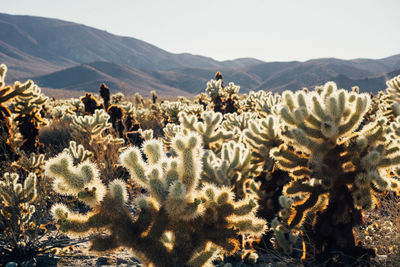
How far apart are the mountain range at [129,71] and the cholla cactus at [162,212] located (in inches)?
2571

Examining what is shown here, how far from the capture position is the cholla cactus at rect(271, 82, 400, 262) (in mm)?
2391

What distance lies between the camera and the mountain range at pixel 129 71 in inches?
3846

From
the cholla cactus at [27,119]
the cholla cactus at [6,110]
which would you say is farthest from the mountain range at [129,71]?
the cholla cactus at [6,110]

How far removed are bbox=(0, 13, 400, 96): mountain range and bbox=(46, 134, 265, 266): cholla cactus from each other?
65315 millimetres

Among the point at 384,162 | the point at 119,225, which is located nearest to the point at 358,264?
the point at 384,162

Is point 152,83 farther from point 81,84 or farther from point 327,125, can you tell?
point 327,125

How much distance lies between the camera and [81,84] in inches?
4094

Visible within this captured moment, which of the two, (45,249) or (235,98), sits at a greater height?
(235,98)

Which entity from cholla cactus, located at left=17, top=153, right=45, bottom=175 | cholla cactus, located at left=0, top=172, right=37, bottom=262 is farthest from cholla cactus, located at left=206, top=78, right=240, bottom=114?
cholla cactus, located at left=0, top=172, right=37, bottom=262

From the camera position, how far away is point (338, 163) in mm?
2479

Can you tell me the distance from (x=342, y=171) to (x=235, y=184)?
1.10 meters

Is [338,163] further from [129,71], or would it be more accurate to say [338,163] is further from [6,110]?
[129,71]

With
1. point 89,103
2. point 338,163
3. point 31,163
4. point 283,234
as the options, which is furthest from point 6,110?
point 338,163

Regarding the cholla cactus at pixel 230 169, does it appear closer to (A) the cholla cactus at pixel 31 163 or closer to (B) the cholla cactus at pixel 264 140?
(B) the cholla cactus at pixel 264 140
